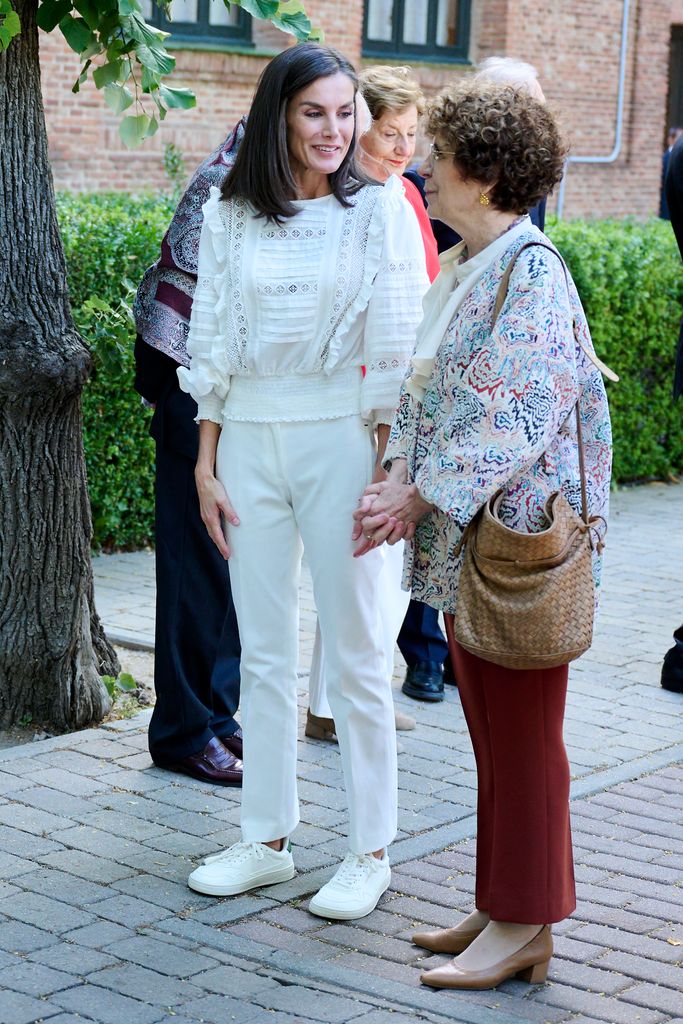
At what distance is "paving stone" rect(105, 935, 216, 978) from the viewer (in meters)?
3.44

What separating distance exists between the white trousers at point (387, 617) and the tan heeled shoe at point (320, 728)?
22 millimetres

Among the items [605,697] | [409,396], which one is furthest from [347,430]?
[605,697]

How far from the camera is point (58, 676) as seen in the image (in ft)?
16.8

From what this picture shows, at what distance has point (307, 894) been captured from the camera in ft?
12.8

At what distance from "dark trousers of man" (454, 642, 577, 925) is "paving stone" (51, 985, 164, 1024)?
32.1 inches

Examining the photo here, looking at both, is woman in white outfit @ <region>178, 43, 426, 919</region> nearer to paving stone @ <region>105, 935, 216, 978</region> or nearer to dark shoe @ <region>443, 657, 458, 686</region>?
paving stone @ <region>105, 935, 216, 978</region>

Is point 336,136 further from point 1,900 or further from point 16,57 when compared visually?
point 1,900

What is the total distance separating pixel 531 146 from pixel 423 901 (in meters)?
1.93

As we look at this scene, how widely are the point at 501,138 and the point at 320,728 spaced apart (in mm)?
2484

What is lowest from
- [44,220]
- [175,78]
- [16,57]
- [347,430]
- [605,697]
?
[605,697]

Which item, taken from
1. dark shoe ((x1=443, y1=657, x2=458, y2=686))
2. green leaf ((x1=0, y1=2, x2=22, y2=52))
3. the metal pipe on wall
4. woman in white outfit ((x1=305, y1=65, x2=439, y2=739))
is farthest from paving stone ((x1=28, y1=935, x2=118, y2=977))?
the metal pipe on wall

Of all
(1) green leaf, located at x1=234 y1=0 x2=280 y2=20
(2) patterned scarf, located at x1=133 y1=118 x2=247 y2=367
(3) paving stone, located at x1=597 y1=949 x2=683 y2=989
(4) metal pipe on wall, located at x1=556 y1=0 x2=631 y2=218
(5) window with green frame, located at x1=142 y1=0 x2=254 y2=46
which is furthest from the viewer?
(4) metal pipe on wall, located at x1=556 y1=0 x2=631 y2=218

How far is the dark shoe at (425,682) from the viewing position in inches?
220

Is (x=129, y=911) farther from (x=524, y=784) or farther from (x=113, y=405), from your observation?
(x=113, y=405)
